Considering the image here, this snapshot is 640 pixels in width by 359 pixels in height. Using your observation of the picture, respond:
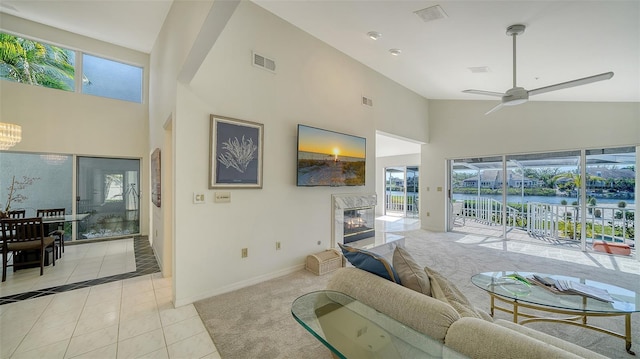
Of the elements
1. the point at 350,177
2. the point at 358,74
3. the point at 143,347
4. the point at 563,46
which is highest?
the point at 358,74

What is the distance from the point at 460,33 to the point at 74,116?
7.54m

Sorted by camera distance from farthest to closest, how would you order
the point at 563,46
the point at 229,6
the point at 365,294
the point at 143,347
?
the point at 563,46 < the point at 143,347 < the point at 229,6 < the point at 365,294

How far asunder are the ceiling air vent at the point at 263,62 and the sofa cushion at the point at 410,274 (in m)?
3.08

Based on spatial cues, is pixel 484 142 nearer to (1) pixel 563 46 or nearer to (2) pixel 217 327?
(1) pixel 563 46

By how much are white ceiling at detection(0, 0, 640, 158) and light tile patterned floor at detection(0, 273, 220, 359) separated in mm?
3998

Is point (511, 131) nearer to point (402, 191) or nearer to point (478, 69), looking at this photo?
point (478, 69)

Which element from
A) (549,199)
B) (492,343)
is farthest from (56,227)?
(549,199)

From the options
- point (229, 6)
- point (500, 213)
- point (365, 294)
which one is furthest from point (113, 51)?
point (500, 213)

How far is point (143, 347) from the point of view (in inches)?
81.5

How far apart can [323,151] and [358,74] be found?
6.54 ft

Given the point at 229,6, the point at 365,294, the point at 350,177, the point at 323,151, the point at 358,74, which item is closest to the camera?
the point at 365,294

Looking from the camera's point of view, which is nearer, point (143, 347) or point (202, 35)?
point (202, 35)

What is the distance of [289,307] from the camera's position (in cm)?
269

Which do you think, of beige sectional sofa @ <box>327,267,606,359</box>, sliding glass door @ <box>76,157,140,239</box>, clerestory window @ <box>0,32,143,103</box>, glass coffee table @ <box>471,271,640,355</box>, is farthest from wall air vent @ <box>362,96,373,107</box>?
sliding glass door @ <box>76,157,140,239</box>
